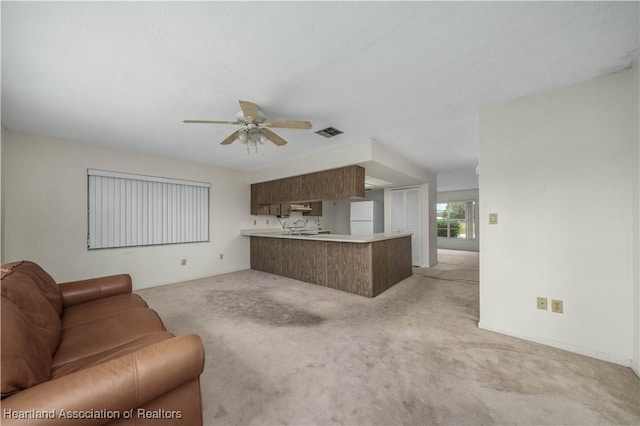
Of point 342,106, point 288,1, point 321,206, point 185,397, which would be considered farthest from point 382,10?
point 321,206

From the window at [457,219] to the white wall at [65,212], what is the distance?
9010mm

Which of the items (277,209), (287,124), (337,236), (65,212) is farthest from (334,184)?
(65,212)

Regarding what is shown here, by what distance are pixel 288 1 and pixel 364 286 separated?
11.0 ft

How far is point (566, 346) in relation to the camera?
2.05 meters

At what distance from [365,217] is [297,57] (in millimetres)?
5326

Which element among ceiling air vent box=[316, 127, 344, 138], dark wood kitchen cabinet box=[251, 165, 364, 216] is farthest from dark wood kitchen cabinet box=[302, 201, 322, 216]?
ceiling air vent box=[316, 127, 344, 138]

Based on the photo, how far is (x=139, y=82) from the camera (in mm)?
1974

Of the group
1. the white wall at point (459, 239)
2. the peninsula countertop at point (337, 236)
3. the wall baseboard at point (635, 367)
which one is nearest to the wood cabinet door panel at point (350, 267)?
the peninsula countertop at point (337, 236)

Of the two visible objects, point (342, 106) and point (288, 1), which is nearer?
point (288, 1)

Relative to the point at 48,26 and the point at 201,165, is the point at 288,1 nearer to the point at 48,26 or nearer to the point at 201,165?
the point at 48,26

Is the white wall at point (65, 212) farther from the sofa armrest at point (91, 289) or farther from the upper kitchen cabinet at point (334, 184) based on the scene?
the upper kitchen cabinet at point (334, 184)

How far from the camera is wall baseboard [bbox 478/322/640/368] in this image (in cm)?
185

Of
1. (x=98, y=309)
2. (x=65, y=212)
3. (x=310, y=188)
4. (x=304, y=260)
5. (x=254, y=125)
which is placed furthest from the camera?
(x=304, y=260)

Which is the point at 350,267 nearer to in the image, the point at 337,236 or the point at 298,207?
the point at 337,236
